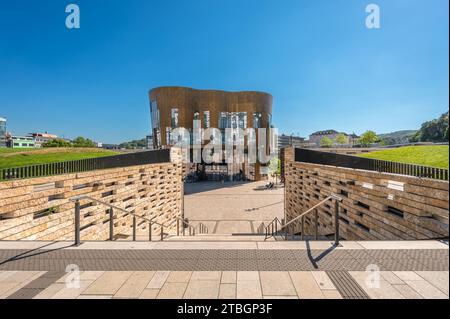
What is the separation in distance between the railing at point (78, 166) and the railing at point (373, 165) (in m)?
9.12

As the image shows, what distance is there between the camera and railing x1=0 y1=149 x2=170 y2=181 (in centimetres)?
506

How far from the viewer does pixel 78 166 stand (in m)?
6.68

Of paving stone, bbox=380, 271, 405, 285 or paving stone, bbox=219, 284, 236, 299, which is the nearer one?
paving stone, bbox=219, 284, 236, 299

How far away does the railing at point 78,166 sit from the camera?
199 inches

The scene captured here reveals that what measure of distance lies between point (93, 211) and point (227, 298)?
6051mm

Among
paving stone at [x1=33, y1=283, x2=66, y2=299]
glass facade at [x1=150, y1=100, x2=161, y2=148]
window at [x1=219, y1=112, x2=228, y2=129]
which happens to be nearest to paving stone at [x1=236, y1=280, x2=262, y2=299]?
paving stone at [x1=33, y1=283, x2=66, y2=299]

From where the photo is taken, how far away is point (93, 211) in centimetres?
664

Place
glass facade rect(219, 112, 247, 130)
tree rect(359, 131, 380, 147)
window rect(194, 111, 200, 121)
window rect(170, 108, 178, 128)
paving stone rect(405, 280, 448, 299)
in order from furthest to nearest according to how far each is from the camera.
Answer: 1. tree rect(359, 131, 380, 147)
2. glass facade rect(219, 112, 247, 130)
3. window rect(194, 111, 200, 121)
4. window rect(170, 108, 178, 128)
5. paving stone rect(405, 280, 448, 299)

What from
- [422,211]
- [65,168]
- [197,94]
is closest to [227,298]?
[422,211]

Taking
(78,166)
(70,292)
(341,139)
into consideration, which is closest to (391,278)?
(70,292)

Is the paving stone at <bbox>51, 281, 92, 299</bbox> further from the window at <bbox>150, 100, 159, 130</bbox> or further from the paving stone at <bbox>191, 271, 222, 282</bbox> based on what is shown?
the window at <bbox>150, 100, 159, 130</bbox>

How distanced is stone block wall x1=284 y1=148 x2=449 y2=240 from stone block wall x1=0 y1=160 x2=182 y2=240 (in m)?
7.08

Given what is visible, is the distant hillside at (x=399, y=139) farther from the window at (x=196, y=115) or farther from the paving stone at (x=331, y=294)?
the paving stone at (x=331, y=294)
